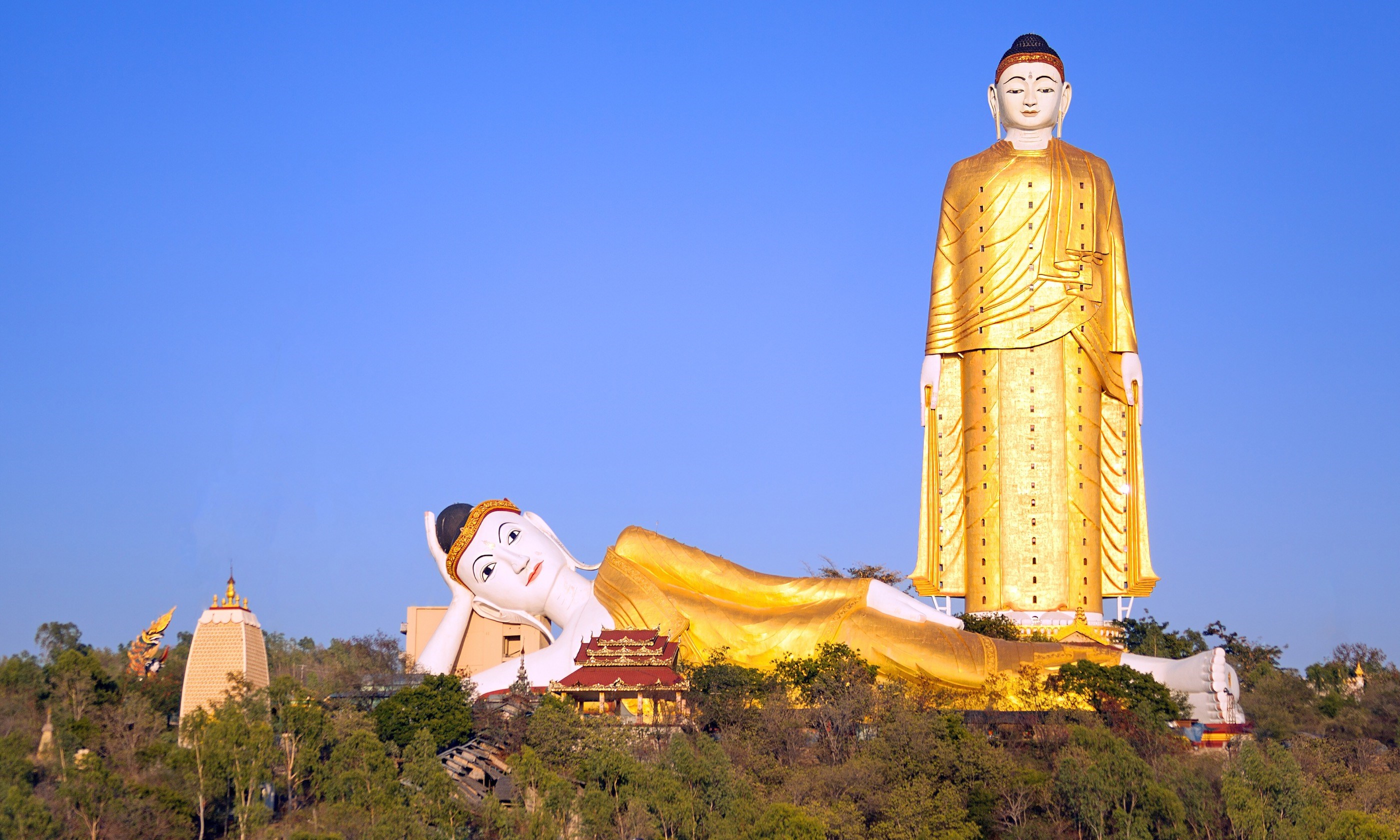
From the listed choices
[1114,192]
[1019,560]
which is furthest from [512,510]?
[1114,192]

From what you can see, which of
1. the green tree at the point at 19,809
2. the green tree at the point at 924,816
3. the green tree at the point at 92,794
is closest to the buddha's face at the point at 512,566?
the green tree at the point at 924,816

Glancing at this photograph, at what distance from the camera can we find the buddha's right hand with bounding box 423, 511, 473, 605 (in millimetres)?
30000

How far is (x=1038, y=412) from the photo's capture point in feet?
105

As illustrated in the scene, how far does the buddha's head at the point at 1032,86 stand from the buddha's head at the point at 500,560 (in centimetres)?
1161

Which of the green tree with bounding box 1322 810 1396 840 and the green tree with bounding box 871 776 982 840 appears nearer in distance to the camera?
the green tree with bounding box 1322 810 1396 840

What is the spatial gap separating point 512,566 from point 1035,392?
389 inches

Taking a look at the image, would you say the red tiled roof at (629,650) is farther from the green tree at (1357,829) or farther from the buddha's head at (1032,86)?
the buddha's head at (1032,86)

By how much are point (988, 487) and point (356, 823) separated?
14.4m

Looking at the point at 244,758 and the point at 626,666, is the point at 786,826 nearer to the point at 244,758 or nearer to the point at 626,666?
the point at 626,666

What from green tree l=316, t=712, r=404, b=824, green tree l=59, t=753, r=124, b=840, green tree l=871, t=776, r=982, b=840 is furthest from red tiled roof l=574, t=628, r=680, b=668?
green tree l=59, t=753, r=124, b=840

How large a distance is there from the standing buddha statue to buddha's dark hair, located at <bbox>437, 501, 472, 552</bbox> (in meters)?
8.43

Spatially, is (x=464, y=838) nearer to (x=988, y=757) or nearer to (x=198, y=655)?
(x=198, y=655)

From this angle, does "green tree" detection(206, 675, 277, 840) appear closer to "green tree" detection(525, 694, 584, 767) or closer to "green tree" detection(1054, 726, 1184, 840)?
"green tree" detection(525, 694, 584, 767)

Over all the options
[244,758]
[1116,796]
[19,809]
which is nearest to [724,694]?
[1116,796]
